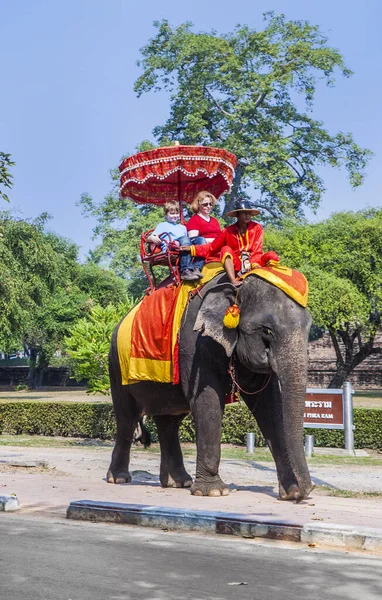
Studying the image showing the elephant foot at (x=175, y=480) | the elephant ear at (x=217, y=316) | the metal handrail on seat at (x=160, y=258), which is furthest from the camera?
the elephant foot at (x=175, y=480)

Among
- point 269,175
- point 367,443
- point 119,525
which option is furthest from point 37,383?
point 119,525

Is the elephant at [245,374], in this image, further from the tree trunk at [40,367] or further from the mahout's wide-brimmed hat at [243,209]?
the tree trunk at [40,367]

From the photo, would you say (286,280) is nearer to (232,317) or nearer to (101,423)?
(232,317)

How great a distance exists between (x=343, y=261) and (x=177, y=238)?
25678mm

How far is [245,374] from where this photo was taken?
9.73 m

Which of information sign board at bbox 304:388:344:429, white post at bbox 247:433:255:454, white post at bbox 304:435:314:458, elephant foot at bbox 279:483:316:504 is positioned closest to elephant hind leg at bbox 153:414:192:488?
elephant foot at bbox 279:483:316:504

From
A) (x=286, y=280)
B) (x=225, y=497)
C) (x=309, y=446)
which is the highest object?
(x=286, y=280)

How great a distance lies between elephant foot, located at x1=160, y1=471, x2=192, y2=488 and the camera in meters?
11.0

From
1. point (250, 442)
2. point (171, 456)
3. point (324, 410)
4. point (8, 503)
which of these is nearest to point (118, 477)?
point (171, 456)

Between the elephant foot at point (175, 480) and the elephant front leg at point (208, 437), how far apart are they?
1212 mm

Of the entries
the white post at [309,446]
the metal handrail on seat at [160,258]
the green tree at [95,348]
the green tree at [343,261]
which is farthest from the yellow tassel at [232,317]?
the green tree at [343,261]

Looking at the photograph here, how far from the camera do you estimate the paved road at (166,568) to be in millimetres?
5555

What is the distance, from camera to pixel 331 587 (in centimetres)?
568

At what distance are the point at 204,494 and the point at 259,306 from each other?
7.22 feet
